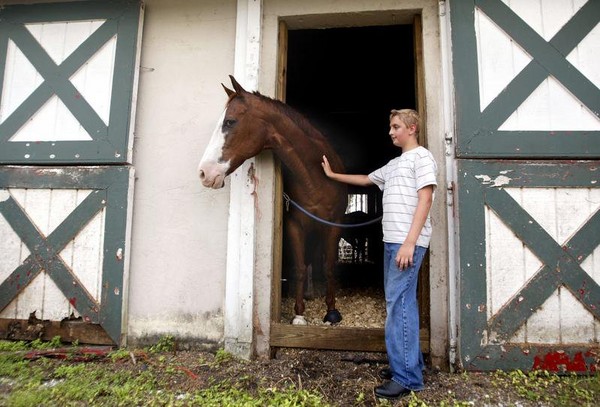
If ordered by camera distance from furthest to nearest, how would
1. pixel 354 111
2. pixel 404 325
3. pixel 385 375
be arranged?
pixel 354 111, pixel 385 375, pixel 404 325

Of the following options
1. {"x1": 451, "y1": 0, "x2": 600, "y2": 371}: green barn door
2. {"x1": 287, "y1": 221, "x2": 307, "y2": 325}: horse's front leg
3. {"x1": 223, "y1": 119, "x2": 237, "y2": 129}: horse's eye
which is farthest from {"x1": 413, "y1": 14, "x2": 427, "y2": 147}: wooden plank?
{"x1": 223, "y1": 119, "x2": 237, "y2": 129}: horse's eye

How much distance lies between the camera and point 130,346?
3.07 metres

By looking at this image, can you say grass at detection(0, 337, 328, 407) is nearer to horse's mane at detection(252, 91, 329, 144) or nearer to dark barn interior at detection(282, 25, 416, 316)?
dark barn interior at detection(282, 25, 416, 316)

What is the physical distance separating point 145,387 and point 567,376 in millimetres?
3055

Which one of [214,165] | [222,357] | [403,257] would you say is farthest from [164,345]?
[403,257]

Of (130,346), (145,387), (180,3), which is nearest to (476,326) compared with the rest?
(145,387)

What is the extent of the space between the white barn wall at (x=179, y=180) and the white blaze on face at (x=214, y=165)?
36 cm

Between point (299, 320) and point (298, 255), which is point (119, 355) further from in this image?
point (298, 255)

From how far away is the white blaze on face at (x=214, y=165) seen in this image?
2715 millimetres

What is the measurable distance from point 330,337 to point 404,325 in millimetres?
833

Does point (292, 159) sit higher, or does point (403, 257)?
point (292, 159)

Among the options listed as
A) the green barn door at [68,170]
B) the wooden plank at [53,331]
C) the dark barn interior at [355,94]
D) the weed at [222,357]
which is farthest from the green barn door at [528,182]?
the wooden plank at [53,331]

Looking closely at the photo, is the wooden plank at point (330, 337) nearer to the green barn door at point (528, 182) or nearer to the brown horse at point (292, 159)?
the brown horse at point (292, 159)

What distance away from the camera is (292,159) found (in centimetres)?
315
